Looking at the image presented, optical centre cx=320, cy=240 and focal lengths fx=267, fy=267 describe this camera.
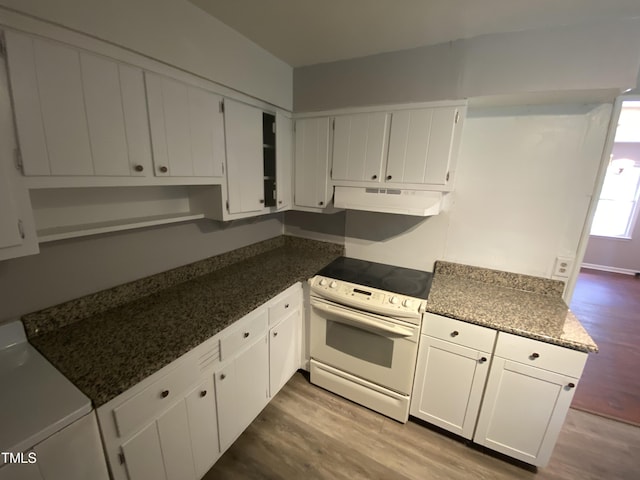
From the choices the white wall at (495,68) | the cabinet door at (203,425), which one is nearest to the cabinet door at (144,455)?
the cabinet door at (203,425)

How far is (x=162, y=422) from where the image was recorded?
114 cm

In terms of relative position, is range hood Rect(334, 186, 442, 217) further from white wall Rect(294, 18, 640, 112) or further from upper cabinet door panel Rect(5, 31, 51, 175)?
upper cabinet door panel Rect(5, 31, 51, 175)

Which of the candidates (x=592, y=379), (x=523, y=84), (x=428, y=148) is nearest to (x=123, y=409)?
(x=428, y=148)

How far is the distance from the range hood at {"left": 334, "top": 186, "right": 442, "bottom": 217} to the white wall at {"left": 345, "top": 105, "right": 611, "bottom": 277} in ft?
1.28

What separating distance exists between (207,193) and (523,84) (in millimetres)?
1970

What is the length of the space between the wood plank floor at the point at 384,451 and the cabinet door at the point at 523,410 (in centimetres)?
17

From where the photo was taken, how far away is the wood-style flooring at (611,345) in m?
2.06

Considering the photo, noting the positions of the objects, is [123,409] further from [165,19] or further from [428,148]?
[428,148]

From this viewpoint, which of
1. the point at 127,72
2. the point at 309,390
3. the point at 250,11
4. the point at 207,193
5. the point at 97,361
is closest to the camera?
the point at 97,361

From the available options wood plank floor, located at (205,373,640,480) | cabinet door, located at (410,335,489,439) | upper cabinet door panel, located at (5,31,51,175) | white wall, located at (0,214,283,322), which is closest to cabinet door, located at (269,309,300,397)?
wood plank floor, located at (205,373,640,480)

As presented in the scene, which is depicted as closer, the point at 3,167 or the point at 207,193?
the point at 3,167

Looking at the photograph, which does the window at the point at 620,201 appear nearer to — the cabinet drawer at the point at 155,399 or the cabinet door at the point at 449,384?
the cabinet door at the point at 449,384

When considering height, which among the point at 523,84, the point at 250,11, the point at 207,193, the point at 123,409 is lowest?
the point at 123,409

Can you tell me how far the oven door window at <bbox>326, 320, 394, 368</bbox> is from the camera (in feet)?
5.94
